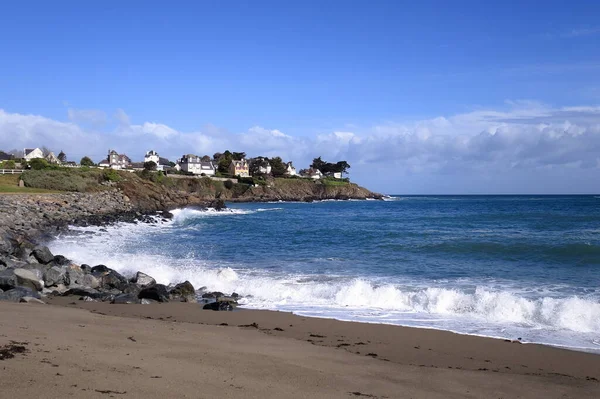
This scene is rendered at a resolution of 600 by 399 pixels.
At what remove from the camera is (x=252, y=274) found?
726 inches

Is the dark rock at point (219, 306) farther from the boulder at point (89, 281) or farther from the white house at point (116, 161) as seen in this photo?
the white house at point (116, 161)

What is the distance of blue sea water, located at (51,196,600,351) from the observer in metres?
12.1

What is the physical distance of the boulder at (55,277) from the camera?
14.3 metres

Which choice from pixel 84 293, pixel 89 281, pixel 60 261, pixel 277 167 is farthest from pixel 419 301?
pixel 277 167

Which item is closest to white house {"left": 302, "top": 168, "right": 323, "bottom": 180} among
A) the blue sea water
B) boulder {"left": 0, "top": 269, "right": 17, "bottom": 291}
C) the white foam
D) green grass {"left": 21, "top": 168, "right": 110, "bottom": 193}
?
green grass {"left": 21, "top": 168, "right": 110, "bottom": 193}

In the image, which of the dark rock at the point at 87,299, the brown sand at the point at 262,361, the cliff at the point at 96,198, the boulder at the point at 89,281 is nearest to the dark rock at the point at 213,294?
the dark rock at the point at 87,299

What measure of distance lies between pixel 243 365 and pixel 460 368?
343 centimetres

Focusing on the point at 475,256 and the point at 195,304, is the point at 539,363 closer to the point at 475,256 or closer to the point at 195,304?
the point at 195,304

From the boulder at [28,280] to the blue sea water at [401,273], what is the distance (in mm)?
4312

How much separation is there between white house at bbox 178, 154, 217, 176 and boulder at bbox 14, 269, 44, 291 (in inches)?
4586

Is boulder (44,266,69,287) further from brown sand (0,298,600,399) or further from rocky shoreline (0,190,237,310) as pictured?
brown sand (0,298,600,399)

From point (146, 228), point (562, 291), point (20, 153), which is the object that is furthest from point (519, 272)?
point (20, 153)

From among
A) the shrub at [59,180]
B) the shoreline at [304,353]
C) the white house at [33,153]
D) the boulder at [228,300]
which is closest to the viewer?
the shoreline at [304,353]

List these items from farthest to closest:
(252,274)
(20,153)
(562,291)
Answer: (20,153), (252,274), (562,291)
